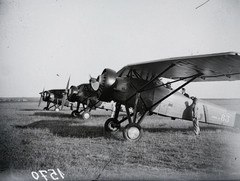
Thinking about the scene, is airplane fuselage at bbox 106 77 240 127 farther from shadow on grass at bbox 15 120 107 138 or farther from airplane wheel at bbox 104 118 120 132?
shadow on grass at bbox 15 120 107 138

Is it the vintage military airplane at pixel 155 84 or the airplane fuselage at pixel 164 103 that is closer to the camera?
the vintage military airplane at pixel 155 84

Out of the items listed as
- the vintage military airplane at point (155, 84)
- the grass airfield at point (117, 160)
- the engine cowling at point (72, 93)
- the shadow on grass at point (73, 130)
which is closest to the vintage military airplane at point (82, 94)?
the engine cowling at point (72, 93)

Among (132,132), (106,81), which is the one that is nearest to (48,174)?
(132,132)

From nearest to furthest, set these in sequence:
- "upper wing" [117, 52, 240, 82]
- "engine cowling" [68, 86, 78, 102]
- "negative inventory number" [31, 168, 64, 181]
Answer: "negative inventory number" [31, 168, 64, 181] → "upper wing" [117, 52, 240, 82] → "engine cowling" [68, 86, 78, 102]

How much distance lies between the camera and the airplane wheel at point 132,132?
4.88m

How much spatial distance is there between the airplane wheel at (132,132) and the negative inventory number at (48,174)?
2203mm

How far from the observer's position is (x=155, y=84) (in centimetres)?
588

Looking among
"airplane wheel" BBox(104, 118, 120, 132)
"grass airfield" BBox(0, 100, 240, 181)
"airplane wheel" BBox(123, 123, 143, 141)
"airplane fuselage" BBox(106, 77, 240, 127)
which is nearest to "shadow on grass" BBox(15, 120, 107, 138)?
"airplane wheel" BBox(104, 118, 120, 132)

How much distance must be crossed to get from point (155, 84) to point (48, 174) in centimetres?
409

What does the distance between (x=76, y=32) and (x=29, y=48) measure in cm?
123

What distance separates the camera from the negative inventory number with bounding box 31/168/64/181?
299 cm

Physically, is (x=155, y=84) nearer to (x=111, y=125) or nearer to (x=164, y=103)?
(x=164, y=103)

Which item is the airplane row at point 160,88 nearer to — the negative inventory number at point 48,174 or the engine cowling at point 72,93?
the negative inventory number at point 48,174

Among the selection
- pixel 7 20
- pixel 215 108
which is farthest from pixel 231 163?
pixel 7 20
